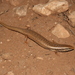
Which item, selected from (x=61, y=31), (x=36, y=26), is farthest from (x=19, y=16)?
(x=61, y=31)

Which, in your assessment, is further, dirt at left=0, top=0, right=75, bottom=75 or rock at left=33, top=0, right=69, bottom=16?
rock at left=33, top=0, right=69, bottom=16

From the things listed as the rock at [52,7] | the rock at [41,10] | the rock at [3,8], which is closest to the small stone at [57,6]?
the rock at [52,7]

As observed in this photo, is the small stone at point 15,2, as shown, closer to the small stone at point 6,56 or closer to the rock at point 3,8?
the rock at point 3,8

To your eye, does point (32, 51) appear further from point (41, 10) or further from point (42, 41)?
point (41, 10)

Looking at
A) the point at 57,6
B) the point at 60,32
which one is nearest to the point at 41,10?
the point at 57,6

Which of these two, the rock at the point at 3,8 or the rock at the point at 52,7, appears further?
the rock at the point at 3,8

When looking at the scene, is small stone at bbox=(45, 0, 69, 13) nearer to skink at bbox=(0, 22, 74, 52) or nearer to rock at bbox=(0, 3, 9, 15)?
skink at bbox=(0, 22, 74, 52)

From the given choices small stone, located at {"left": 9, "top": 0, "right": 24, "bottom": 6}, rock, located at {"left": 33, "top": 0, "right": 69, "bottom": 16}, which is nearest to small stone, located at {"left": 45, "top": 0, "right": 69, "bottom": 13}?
rock, located at {"left": 33, "top": 0, "right": 69, "bottom": 16}
